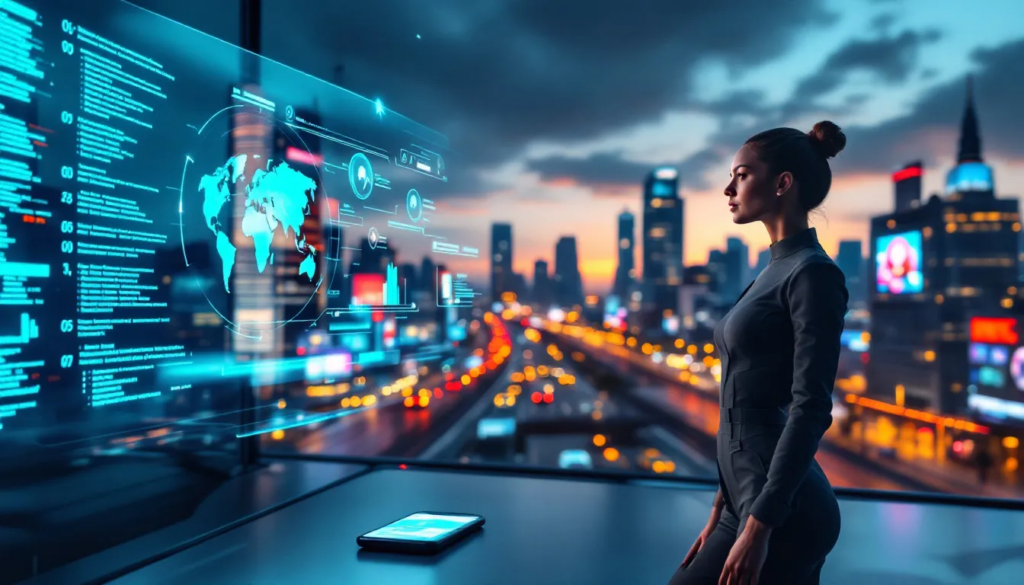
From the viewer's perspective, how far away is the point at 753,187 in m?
1.07

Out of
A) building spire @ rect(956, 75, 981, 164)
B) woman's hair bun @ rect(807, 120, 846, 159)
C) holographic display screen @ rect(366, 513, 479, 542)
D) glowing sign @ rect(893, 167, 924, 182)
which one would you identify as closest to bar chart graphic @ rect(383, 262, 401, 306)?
holographic display screen @ rect(366, 513, 479, 542)

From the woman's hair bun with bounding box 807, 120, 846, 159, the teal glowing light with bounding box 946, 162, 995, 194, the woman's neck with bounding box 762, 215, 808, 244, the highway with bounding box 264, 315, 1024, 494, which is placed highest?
the teal glowing light with bounding box 946, 162, 995, 194

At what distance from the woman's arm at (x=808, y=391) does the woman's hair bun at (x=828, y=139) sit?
0.78 ft

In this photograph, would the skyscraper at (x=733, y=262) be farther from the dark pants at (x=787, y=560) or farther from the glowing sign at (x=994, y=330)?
the glowing sign at (x=994, y=330)

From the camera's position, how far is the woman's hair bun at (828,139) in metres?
1.04

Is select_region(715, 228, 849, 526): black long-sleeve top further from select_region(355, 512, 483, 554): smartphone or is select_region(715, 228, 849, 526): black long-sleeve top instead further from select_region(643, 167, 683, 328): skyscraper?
select_region(643, 167, 683, 328): skyscraper

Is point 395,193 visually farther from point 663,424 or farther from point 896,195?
point 663,424

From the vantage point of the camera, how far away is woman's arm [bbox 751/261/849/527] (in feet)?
2.97

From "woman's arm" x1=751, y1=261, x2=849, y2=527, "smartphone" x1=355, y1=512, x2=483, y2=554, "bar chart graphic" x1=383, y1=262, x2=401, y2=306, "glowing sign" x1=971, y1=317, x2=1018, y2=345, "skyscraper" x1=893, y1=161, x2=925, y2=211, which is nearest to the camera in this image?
→ "woman's arm" x1=751, y1=261, x2=849, y2=527

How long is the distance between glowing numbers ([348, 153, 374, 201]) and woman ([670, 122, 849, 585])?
6.21 ft

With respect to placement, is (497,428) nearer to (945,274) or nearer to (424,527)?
(945,274)

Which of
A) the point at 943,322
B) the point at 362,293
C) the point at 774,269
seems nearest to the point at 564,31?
the point at 362,293

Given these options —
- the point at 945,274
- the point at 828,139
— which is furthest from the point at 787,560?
the point at 945,274

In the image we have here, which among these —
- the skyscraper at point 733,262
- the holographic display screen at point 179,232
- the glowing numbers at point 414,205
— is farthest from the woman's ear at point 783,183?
the skyscraper at point 733,262
